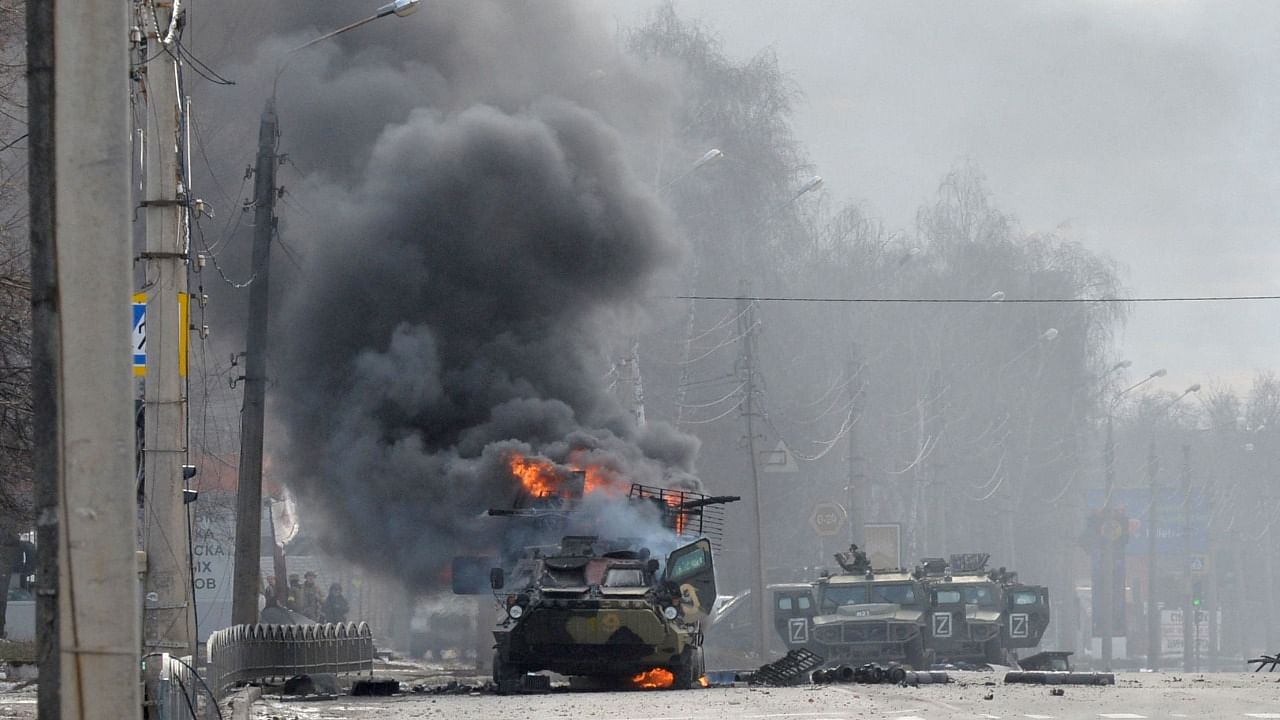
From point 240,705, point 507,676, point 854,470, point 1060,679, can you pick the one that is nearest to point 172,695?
point 240,705

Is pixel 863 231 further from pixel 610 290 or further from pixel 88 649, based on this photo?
pixel 88 649

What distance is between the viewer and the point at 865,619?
97.6ft

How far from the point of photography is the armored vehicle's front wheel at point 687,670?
18.8 m

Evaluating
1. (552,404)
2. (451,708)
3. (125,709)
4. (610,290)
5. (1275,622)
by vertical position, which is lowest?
(1275,622)

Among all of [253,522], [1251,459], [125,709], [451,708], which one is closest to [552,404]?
[253,522]

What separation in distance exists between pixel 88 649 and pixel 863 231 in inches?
2312

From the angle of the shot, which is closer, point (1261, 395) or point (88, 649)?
point (88, 649)

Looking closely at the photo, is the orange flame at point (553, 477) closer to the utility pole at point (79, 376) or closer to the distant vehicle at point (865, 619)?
the distant vehicle at point (865, 619)

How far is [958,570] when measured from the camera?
3519 centimetres

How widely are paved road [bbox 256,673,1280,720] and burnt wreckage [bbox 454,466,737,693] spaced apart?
0.46 metres

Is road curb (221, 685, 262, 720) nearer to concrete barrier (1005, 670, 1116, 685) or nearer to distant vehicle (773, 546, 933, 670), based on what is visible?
concrete barrier (1005, 670, 1116, 685)

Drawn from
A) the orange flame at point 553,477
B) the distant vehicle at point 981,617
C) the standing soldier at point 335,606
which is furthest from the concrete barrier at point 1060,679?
the standing soldier at point 335,606

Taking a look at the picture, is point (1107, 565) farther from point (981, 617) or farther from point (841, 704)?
point (841, 704)

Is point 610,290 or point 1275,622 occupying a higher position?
point 610,290
